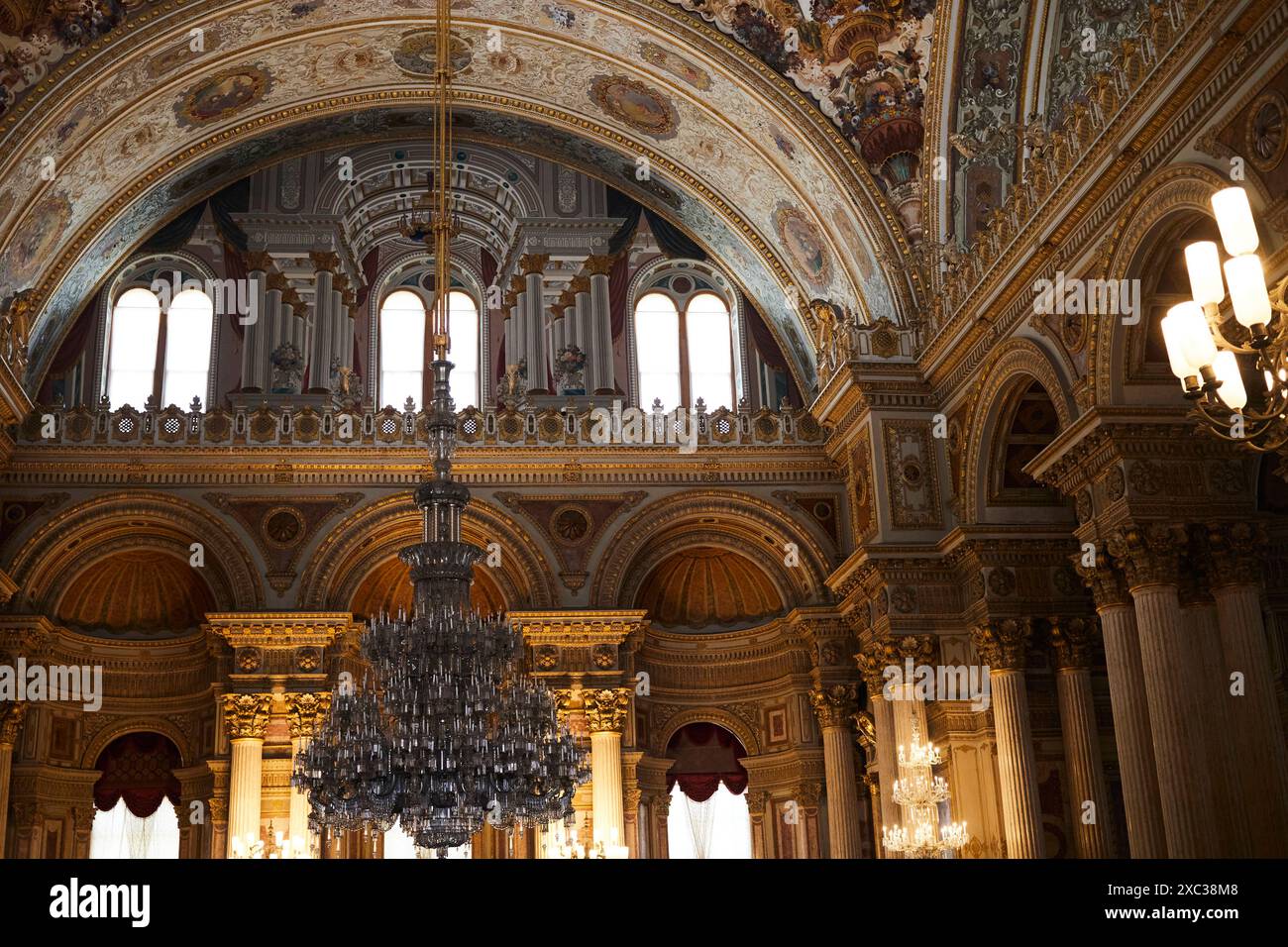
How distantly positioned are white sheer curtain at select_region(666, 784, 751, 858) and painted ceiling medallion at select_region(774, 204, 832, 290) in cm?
796

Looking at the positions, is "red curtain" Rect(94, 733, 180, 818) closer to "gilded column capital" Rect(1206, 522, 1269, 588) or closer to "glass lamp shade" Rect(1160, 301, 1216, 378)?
"gilded column capital" Rect(1206, 522, 1269, 588)

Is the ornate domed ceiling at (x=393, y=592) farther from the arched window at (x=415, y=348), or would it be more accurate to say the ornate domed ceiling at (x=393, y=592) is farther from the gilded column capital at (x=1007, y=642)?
the gilded column capital at (x=1007, y=642)

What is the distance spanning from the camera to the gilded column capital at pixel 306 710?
738 inches

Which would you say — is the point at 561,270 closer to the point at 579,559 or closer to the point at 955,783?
the point at 579,559

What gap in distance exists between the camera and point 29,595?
18984 mm

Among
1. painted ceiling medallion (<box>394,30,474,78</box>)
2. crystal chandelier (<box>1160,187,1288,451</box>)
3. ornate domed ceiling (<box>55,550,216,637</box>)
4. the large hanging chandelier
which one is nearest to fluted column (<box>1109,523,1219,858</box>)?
crystal chandelier (<box>1160,187,1288,451</box>)

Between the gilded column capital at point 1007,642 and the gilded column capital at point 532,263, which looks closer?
the gilded column capital at point 1007,642

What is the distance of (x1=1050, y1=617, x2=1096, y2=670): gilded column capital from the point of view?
16.0m

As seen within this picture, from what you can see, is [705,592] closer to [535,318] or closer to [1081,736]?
[535,318]

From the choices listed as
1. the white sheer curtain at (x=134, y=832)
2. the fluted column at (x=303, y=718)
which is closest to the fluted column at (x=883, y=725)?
the fluted column at (x=303, y=718)

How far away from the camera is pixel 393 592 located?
2139 cm

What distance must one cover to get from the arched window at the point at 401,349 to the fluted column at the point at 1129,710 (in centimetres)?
1166
